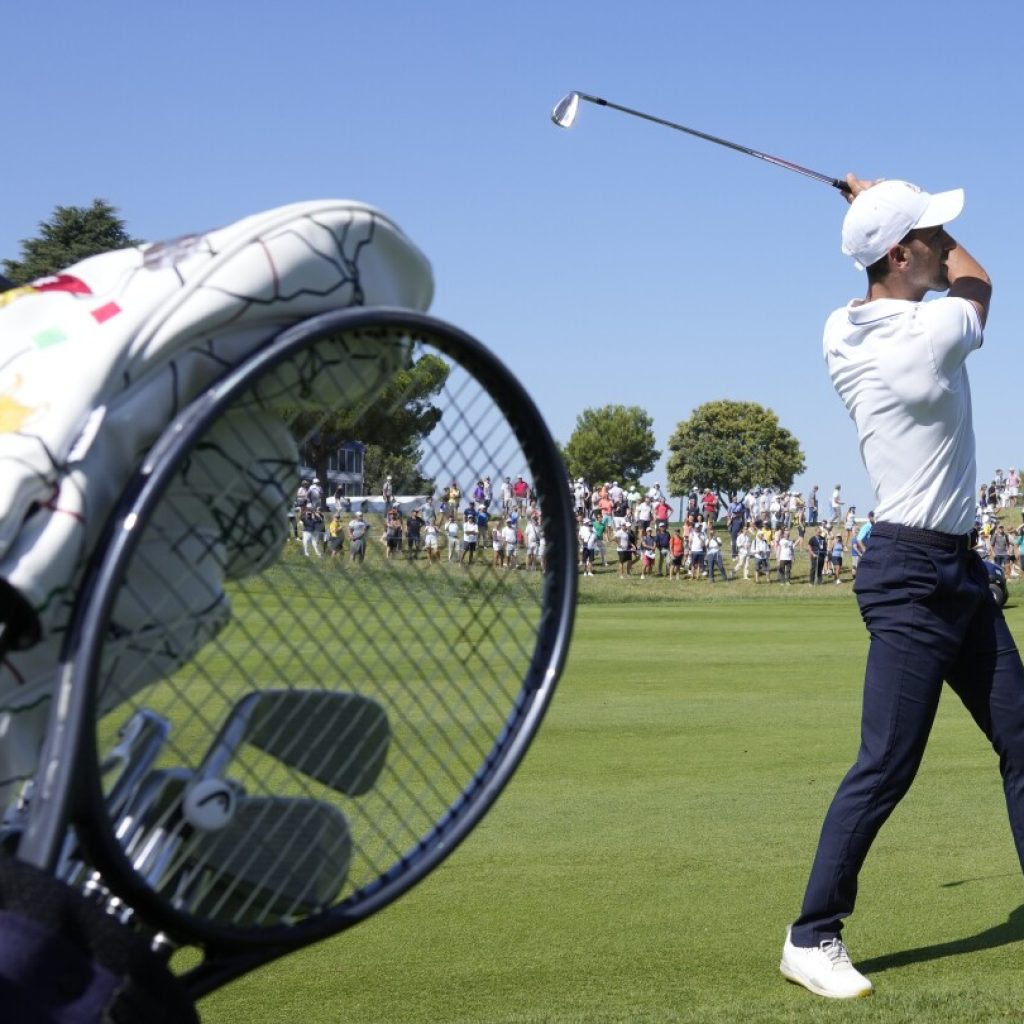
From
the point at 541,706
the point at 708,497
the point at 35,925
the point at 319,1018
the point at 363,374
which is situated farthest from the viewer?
the point at 708,497

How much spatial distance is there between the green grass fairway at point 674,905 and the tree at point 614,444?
116341 mm

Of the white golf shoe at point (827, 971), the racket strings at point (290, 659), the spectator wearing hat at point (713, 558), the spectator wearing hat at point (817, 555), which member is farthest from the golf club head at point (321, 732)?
the spectator wearing hat at point (713, 558)

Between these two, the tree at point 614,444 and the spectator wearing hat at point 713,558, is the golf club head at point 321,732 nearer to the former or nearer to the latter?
the spectator wearing hat at point 713,558

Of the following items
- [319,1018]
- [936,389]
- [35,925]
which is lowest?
[319,1018]

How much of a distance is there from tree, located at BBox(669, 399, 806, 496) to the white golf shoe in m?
109

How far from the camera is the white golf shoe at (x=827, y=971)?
4559 mm

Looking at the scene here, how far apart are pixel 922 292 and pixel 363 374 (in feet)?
10.4

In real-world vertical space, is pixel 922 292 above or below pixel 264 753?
above

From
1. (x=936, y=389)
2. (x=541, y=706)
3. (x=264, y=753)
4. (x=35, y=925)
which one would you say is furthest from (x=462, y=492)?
(x=936, y=389)

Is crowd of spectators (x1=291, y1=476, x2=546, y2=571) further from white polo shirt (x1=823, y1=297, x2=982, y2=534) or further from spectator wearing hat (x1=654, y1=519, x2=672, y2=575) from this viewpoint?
spectator wearing hat (x1=654, y1=519, x2=672, y2=575)

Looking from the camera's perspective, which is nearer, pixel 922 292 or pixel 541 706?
pixel 541 706

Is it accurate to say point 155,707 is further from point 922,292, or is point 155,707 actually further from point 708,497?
point 708,497

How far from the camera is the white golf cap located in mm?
4762

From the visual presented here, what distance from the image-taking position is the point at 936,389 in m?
4.69
